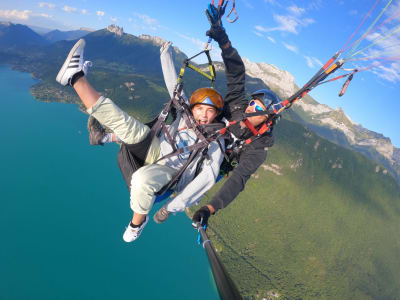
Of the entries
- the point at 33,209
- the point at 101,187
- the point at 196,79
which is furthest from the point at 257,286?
the point at 196,79

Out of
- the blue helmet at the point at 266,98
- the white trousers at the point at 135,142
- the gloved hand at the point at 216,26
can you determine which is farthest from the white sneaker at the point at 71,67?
the blue helmet at the point at 266,98

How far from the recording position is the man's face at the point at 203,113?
309cm

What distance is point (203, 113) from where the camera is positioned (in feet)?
10.1

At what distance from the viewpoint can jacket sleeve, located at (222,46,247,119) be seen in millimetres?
3532

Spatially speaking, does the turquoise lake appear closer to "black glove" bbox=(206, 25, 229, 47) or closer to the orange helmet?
the orange helmet

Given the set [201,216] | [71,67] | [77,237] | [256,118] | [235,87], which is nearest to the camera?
[71,67]

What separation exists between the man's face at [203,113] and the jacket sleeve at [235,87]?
1.89 feet

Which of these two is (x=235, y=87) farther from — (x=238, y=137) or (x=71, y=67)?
(x=71, y=67)

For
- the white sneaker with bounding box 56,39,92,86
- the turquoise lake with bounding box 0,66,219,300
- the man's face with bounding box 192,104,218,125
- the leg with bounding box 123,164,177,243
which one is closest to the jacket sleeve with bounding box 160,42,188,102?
the man's face with bounding box 192,104,218,125

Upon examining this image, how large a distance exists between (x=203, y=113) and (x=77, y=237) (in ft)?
189

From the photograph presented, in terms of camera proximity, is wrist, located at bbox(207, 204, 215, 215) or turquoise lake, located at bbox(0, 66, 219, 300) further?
turquoise lake, located at bbox(0, 66, 219, 300)

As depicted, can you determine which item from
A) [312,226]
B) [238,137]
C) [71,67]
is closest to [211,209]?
[238,137]

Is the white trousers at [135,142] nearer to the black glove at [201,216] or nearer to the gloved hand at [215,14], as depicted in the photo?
the black glove at [201,216]

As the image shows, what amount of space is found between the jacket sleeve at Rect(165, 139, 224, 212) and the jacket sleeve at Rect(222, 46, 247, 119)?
2.57 feet
